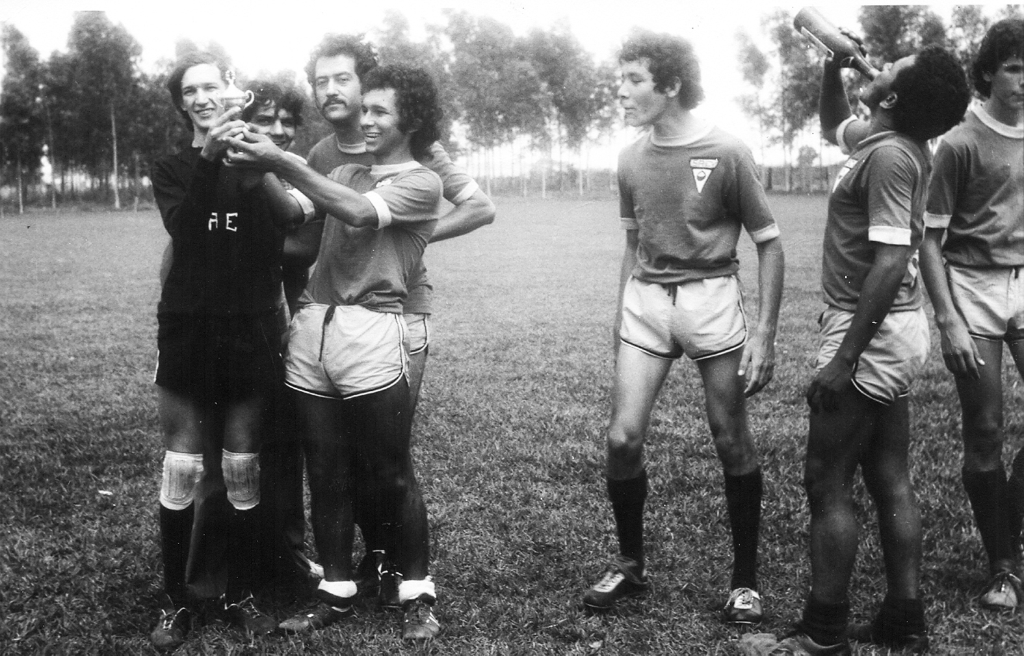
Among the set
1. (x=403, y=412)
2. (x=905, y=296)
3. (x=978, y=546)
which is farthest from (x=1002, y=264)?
(x=403, y=412)

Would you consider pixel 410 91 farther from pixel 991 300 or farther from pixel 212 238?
pixel 991 300

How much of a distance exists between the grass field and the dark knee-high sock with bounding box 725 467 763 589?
17cm

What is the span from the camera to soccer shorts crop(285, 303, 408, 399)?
9.07 ft

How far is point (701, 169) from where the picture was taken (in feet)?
9.68

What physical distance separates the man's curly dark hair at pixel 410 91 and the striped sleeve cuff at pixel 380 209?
0.91 feet

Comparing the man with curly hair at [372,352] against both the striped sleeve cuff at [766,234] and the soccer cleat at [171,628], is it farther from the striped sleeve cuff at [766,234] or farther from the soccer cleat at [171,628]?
the striped sleeve cuff at [766,234]

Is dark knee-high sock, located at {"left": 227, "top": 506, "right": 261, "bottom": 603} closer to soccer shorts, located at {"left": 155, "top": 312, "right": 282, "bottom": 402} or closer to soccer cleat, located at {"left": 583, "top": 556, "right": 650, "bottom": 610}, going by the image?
soccer shorts, located at {"left": 155, "top": 312, "right": 282, "bottom": 402}

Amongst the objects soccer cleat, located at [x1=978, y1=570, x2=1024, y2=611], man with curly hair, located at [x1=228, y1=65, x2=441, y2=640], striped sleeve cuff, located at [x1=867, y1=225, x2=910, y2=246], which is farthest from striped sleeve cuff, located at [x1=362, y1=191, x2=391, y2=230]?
soccer cleat, located at [x1=978, y1=570, x2=1024, y2=611]

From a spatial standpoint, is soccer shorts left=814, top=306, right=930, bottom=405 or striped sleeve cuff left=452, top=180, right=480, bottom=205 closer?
soccer shorts left=814, top=306, right=930, bottom=405

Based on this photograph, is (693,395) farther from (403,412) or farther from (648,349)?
(403,412)

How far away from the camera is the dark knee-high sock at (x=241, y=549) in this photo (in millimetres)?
2975

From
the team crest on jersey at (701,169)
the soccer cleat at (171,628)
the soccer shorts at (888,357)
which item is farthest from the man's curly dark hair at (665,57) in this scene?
the soccer cleat at (171,628)

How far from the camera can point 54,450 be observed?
486cm

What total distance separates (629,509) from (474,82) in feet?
10.1
